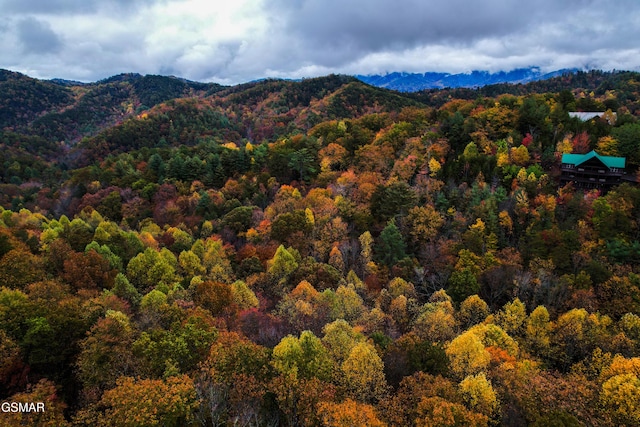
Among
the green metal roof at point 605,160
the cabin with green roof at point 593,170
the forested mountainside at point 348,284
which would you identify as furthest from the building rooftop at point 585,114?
the cabin with green roof at point 593,170

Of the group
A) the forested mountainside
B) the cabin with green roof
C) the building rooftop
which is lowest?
the forested mountainside

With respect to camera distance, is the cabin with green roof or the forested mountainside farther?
the cabin with green roof

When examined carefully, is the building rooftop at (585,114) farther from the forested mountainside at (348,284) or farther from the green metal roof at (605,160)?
the green metal roof at (605,160)

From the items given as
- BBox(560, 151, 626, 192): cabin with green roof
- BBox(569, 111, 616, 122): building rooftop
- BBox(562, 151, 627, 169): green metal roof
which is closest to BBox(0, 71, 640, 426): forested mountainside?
BBox(560, 151, 626, 192): cabin with green roof

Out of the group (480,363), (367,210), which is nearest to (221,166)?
(367,210)
